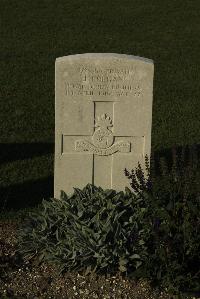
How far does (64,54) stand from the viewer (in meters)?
16.7

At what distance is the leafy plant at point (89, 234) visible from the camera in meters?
5.33

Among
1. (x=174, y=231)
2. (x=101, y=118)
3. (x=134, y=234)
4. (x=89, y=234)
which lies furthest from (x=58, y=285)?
(x=101, y=118)

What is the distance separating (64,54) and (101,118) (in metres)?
10.9

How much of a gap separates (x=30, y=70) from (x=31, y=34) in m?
5.17

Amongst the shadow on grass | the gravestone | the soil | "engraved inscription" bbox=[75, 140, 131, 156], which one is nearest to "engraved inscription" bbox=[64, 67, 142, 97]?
the gravestone

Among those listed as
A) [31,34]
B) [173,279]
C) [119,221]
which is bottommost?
[173,279]

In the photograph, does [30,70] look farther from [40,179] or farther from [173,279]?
[173,279]

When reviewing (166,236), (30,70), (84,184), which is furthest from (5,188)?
(30,70)

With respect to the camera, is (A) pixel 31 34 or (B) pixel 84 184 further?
(A) pixel 31 34

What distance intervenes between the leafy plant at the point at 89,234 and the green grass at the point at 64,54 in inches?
55.5

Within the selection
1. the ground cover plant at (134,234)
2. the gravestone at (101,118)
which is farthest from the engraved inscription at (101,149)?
the ground cover plant at (134,234)

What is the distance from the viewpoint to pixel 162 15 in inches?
902

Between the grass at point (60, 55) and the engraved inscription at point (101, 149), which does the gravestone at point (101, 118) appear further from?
the grass at point (60, 55)

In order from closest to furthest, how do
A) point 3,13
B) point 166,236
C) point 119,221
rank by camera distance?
1. point 166,236
2. point 119,221
3. point 3,13
